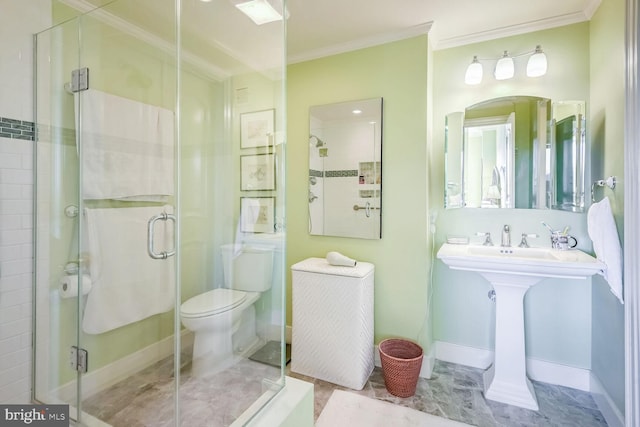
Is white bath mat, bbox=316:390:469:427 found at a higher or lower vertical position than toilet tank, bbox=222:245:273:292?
lower

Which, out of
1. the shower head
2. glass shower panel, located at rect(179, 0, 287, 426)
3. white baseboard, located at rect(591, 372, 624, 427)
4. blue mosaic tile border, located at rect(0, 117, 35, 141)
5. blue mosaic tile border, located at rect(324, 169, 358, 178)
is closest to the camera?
blue mosaic tile border, located at rect(0, 117, 35, 141)

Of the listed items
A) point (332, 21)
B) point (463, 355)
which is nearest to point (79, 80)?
point (332, 21)

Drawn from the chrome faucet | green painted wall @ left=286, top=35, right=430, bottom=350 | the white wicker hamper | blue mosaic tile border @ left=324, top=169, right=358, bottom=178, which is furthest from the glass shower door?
the chrome faucet

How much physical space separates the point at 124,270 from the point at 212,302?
0.61 metres

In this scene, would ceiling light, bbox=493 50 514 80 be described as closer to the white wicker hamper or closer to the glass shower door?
the white wicker hamper

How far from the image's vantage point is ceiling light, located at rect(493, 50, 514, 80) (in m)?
2.14

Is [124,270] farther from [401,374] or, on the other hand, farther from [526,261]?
[526,261]

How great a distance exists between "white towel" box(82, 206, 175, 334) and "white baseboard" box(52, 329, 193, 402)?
0.75 ft

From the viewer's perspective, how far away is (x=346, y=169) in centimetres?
243

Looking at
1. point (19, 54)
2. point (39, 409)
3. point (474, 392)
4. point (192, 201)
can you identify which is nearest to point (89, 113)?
point (19, 54)

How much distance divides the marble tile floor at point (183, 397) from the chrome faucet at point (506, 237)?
69.4 inches

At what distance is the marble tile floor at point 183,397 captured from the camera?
158cm

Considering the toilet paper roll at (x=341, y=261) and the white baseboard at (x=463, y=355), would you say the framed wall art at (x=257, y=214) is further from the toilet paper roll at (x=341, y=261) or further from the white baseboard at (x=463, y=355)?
the white baseboard at (x=463, y=355)

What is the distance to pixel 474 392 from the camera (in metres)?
2.01
